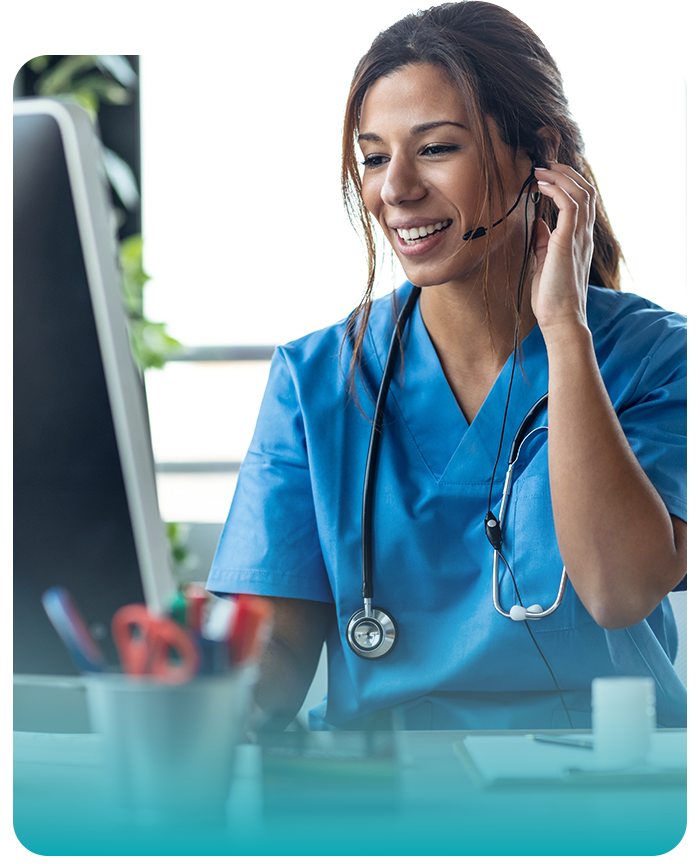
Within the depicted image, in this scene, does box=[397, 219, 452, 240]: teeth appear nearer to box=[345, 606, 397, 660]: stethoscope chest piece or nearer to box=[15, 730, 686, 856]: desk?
box=[345, 606, 397, 660]: stethoscope chest piece

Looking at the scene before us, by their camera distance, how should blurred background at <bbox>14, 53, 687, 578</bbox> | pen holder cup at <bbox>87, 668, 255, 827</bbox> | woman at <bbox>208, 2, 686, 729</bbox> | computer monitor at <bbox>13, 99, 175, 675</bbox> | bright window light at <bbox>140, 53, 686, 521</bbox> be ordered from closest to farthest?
pen holder cup at <bbox>87, 668, 255, 827</bbox> < computer monitor at <bbox>13, 99, 175, 675</bbox> < woman at <bbox>208, 2, 686, 729</bbox> < blurred background at <bbox>14, 53, 687, 578</bbox> < bright window light at <bbox>140, 53, 686, 521</bbox>

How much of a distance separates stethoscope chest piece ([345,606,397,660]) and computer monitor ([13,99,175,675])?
42cm

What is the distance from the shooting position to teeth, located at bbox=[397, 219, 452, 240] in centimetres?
104

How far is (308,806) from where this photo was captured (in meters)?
0.45

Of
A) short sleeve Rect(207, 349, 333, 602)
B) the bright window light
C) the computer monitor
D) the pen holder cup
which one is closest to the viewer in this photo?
the pen holder cup

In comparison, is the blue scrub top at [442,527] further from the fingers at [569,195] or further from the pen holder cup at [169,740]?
the pen holder cup at [169,740]

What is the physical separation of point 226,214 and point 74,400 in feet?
7.20

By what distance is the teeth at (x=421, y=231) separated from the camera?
1.04m

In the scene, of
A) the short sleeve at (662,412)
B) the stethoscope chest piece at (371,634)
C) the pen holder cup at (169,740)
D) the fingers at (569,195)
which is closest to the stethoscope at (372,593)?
the stethoscope chest piece at (371,634)

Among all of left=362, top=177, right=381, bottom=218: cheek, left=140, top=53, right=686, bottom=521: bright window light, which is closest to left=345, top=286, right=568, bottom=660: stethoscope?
left=362, top=177, right=381, bottom=218: cheek

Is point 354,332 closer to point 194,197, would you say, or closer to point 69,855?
point 69,855

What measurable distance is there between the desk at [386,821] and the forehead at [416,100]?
0.77 meters
